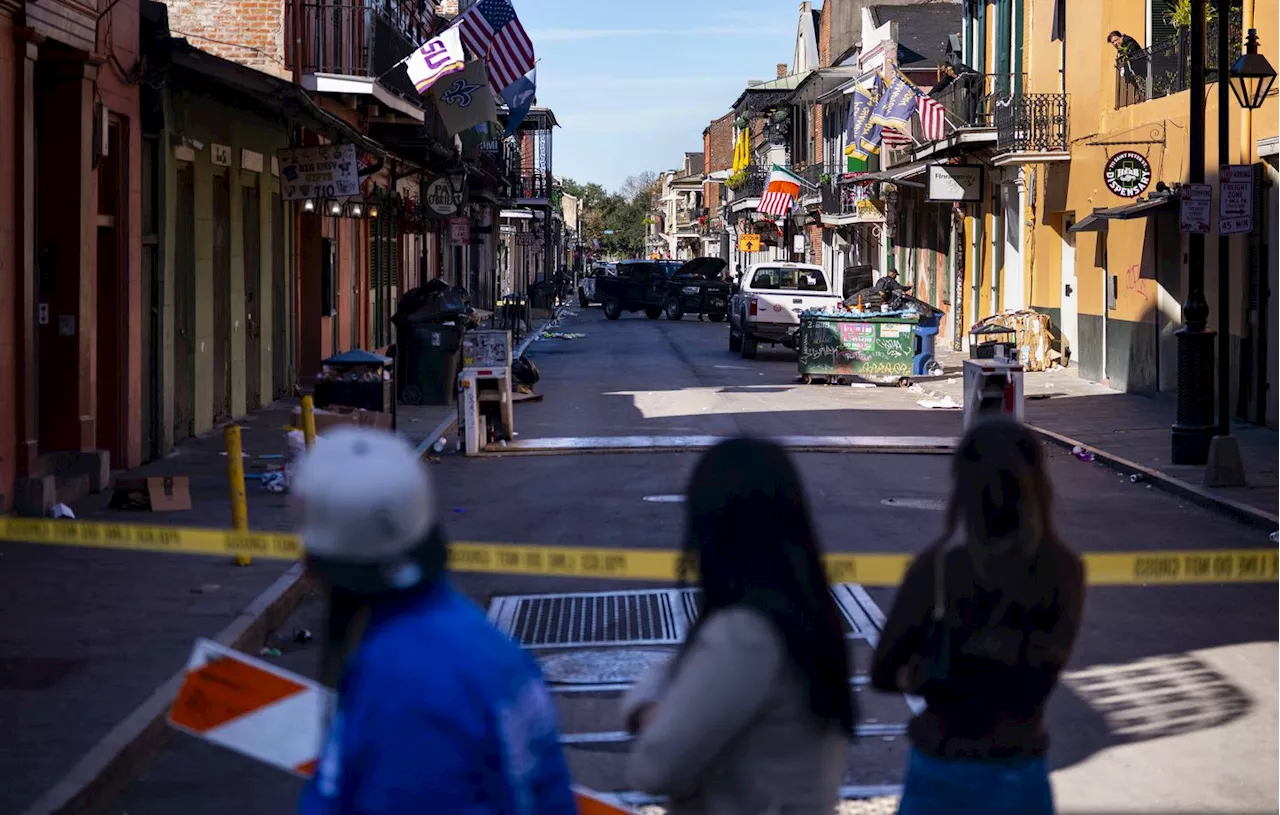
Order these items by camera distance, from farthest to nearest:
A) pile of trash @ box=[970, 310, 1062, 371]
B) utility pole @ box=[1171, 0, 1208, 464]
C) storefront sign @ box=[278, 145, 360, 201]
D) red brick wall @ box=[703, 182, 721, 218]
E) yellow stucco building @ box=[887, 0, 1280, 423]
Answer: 1. red brick wall @ box=[703, 182, 721, 218]
2. pile of trash @ box=[970, 310, 1062, 371]
3. storefront sign @ box=[278, 145, 360, 201]
4. yellow stucco building @ box=[887, 0, 1280, 423]
5. utility pole @ box=[1171, 0, 1208, 464]

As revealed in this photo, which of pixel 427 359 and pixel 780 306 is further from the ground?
pixel 780 306

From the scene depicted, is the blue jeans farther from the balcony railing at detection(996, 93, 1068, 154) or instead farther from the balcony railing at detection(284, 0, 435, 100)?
the balcony railing at detection(996, 93, 1068, 154)

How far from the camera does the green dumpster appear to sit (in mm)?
27344

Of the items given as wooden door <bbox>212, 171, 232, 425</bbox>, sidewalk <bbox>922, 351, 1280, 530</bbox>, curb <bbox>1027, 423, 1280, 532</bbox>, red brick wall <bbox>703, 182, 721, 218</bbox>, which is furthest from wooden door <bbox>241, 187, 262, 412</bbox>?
red brick wall <bbox>703, 182, 721, 218</bbox>

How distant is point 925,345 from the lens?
2909cm

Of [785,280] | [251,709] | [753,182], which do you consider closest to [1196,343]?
[251,709]

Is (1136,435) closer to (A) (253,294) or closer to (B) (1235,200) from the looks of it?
(B) (1235,200)

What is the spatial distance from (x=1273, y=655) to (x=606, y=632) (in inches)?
139

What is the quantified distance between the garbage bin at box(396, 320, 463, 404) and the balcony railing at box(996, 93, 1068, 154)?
11.6 m

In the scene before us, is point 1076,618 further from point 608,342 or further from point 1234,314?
point 608,342

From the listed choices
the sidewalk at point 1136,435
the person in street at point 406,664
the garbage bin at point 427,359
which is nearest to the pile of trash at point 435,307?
the garbage bin at point 427,359

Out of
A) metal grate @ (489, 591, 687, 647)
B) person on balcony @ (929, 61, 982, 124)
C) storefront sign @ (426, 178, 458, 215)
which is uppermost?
person on balcony @ (929, 61, 982, 124)

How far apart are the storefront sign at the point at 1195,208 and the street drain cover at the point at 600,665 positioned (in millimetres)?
8670

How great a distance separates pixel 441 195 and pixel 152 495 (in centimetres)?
2265
